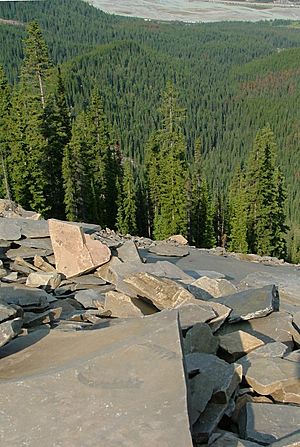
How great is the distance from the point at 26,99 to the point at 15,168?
5248 mm

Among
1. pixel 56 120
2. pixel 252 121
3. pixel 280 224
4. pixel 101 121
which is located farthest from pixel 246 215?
pixel 252 121

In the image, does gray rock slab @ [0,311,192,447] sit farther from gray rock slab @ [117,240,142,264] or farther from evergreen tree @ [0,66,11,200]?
evergreen tree @ [0,66,11,200]

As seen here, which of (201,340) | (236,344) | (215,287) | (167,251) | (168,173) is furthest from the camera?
(168,173)

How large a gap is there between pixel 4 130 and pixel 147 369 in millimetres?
32385

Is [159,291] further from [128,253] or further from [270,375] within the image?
[128,253]

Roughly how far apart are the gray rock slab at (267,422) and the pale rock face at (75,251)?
255 inches

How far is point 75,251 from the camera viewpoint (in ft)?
38.0

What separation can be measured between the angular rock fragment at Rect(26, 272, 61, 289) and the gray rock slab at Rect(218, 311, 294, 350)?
3.80 meters

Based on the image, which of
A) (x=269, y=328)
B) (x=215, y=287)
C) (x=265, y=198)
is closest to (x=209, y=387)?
(x=269, y=328)

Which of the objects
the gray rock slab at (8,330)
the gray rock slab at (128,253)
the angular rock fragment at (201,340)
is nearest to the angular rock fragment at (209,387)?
the angular rock fragment at (201,340)

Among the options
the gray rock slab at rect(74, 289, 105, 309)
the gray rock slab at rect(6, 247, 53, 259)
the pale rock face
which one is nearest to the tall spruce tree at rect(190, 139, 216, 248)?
the gray rock slab at rect(6, 247, 53, 259)

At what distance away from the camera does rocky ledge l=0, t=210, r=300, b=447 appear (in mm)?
4141

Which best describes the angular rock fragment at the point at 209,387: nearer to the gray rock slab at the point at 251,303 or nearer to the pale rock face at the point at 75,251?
the gray rock slab at the point at 251,303

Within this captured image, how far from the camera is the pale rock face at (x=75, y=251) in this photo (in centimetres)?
1139
